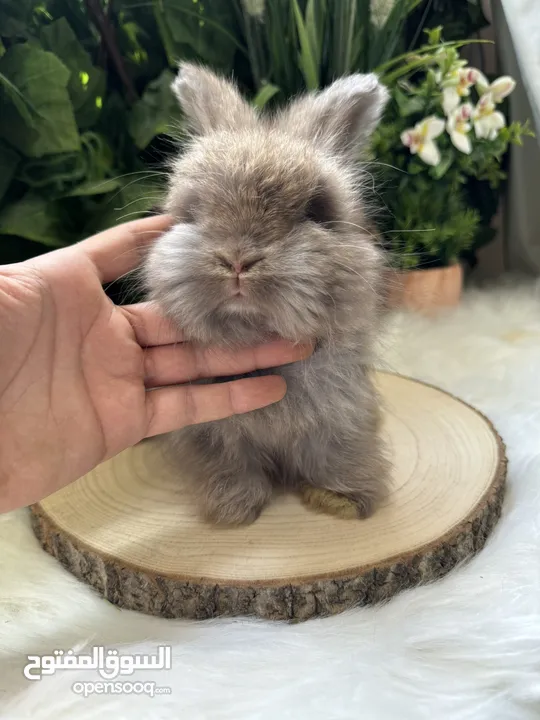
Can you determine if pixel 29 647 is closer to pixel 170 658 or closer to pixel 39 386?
pixel 170 658

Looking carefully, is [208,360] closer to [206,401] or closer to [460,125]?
[206,401]

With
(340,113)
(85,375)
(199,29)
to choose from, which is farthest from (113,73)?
(85,375)

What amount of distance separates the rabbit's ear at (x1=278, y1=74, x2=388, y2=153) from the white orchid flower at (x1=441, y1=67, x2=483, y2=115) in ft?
3.29

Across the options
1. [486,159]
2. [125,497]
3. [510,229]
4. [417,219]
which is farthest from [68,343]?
[510,229]

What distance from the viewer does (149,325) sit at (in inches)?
46.9

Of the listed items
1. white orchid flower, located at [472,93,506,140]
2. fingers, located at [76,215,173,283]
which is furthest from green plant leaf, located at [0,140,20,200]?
white orchid flower, located at [472,93,506,140]

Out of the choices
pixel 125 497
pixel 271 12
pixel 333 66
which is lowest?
pixel 125 497

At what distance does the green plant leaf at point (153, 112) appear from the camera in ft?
6.84

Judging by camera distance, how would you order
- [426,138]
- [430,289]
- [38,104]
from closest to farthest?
[38,104]
[426,138]
[430,289]

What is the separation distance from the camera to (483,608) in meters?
1.04

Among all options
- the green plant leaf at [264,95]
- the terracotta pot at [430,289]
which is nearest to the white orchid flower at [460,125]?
the terracotta pot at [430,289]

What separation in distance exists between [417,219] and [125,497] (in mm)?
1502

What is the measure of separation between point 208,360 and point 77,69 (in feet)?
4.84

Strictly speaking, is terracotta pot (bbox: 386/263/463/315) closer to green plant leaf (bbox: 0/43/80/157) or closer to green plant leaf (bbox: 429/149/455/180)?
green plant leaf (bbox: 429/149/455/180)
